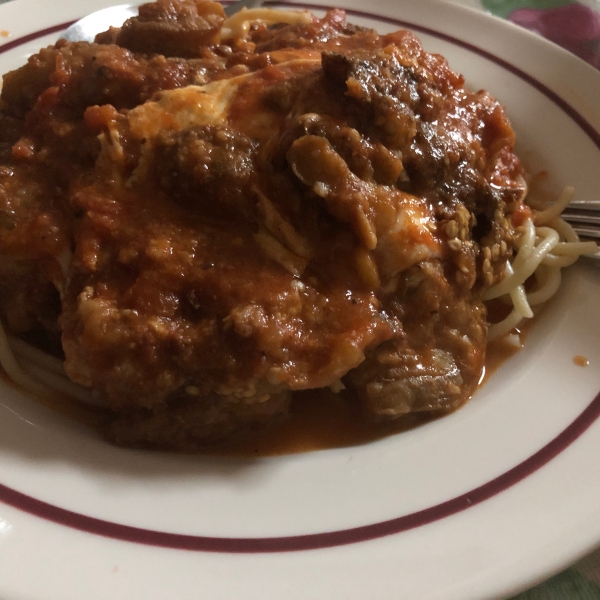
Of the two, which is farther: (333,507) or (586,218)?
(586,218)

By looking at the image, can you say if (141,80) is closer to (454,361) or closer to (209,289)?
(209,289)

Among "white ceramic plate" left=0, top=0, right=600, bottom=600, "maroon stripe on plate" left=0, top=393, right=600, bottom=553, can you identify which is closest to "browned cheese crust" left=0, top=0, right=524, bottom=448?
"white ceramic plate" left=0, top=0, right=600, bottom=600

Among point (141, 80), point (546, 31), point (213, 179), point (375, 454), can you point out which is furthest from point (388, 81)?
point (546, 31)

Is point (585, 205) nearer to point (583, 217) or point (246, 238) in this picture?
point (583, 217)

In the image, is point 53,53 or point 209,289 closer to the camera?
point 209,289

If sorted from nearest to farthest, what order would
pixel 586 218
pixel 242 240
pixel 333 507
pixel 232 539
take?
pixel 232 539 < pixel 333 507 < pixel 242 240 < pixel 586 218

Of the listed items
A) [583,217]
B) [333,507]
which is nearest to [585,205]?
[583,217]

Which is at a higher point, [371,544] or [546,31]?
[546,31]
